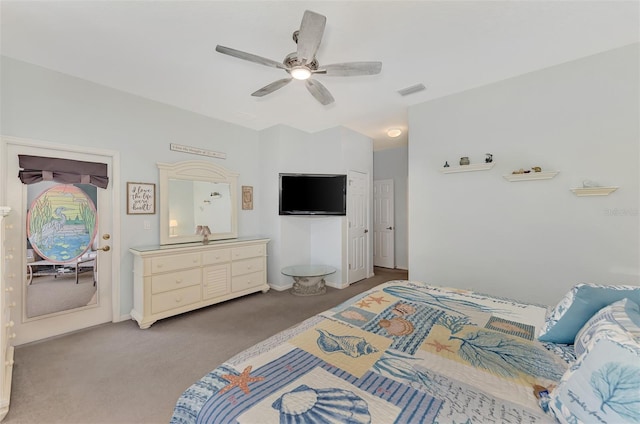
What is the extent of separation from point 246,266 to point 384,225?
3380mm

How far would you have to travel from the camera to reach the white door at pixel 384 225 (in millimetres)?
5730

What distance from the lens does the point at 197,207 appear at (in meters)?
3.65

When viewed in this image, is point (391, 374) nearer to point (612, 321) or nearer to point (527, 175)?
point (612, 321)

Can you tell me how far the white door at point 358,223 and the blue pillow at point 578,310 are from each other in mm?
3222

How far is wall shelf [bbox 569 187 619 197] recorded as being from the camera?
2.22 m

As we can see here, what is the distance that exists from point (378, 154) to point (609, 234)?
4.21m

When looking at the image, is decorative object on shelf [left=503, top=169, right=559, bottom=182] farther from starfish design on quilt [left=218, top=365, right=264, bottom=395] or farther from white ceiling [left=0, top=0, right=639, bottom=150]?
starfish design on quilt [left=218, top=365, right=264, bottom=395]

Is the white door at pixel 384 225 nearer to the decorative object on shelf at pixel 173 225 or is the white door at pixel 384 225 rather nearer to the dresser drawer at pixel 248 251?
the dresser drawer at pixel 248 251

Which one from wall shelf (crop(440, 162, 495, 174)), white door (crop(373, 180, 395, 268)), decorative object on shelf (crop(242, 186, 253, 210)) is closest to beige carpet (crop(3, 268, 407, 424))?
decorative object on shelf (crop(242, 186, 253, 210))

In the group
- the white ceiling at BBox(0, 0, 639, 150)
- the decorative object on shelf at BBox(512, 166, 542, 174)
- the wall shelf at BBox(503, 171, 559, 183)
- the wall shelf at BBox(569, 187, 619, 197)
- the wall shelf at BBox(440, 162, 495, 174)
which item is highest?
the white ceiling at BBox(0, 0, 639, 150)

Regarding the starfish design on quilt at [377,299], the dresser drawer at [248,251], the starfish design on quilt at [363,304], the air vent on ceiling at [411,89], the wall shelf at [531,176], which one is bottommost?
the starfish design on quilt at [363,304]

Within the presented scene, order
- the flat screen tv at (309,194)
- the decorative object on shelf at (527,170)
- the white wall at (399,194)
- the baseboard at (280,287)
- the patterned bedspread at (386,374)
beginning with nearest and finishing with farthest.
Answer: the patterned bedspread at (386,374) → the decorative object on shelf at (527,170) → the flat screen tv at (309,194) → the baseboard at (280,287) → the white wall at (399,194)

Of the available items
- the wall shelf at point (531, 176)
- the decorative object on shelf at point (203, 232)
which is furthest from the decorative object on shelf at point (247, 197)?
the wall shelf at point (531, 176)

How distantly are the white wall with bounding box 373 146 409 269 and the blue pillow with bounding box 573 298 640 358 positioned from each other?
14.5 feet
